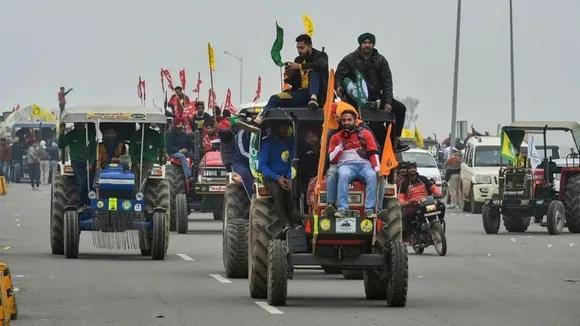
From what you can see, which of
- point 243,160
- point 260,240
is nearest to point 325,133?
point 260,240

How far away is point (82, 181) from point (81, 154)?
1.40 feet

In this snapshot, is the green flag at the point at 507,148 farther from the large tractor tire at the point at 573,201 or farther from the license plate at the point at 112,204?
the license plate at the point at 112,204

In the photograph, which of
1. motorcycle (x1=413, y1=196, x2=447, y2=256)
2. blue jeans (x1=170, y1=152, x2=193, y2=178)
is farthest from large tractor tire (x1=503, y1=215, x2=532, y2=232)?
motorcycle (x1=413, y1=196, x2=447, y2=256)

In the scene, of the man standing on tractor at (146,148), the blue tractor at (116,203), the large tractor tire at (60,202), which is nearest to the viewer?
the blue tractor at (116,203)

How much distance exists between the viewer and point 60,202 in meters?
26.1

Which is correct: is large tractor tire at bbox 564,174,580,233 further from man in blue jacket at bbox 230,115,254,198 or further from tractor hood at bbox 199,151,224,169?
man in blue jacket at bbox 230,115,254,198

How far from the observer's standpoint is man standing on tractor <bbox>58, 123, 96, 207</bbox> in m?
26.2

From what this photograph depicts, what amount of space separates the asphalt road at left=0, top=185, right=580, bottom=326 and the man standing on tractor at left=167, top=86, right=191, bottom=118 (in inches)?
370

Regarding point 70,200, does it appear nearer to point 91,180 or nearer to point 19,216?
point 91,180

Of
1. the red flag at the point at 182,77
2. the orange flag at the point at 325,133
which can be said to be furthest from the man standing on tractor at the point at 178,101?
the orange flag at the point at 325,133

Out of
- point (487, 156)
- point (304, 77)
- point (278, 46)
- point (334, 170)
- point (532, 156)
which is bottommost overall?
point (334, 170)

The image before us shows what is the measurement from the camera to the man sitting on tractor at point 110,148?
26.6 metres

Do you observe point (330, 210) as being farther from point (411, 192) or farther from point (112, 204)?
point (411, 192)

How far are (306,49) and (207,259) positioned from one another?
651cm
